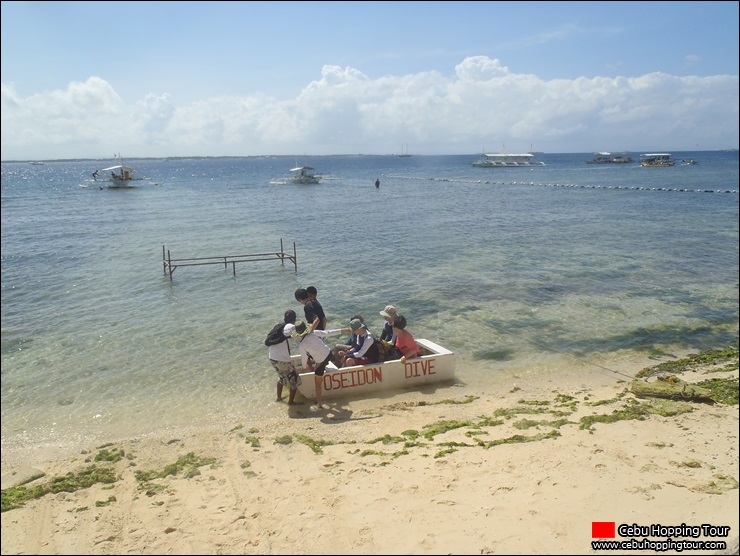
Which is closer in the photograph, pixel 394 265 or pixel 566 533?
pixel 566 533

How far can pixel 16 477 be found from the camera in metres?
8.73

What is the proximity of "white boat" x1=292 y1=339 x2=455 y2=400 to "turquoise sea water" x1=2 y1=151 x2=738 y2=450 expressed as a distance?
2.67 ft

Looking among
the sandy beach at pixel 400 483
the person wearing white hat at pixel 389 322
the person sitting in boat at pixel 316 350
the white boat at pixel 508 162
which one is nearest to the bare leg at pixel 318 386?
the person sitting in boat at pixel 316 350

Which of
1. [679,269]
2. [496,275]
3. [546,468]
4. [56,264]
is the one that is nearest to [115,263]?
[56,264]

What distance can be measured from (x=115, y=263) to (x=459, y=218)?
1110 inches

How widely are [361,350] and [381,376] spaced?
30.2 inches

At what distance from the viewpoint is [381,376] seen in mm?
11984

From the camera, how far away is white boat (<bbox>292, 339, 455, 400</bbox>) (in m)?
11.6

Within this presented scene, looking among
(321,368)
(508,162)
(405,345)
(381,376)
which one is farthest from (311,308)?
(508,162)

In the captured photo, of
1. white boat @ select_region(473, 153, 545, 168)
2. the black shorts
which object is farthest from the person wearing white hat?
white boat @ select_region(473, 153, 545, 168)

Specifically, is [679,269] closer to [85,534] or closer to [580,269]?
[580,269]

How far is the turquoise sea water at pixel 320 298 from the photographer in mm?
12625

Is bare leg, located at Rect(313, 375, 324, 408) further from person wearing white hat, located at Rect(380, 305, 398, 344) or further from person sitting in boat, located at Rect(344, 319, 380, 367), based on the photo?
person wearing white hat, located at Rect(380, 305, 398, 344)

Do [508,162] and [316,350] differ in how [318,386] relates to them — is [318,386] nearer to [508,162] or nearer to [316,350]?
[316,350]
